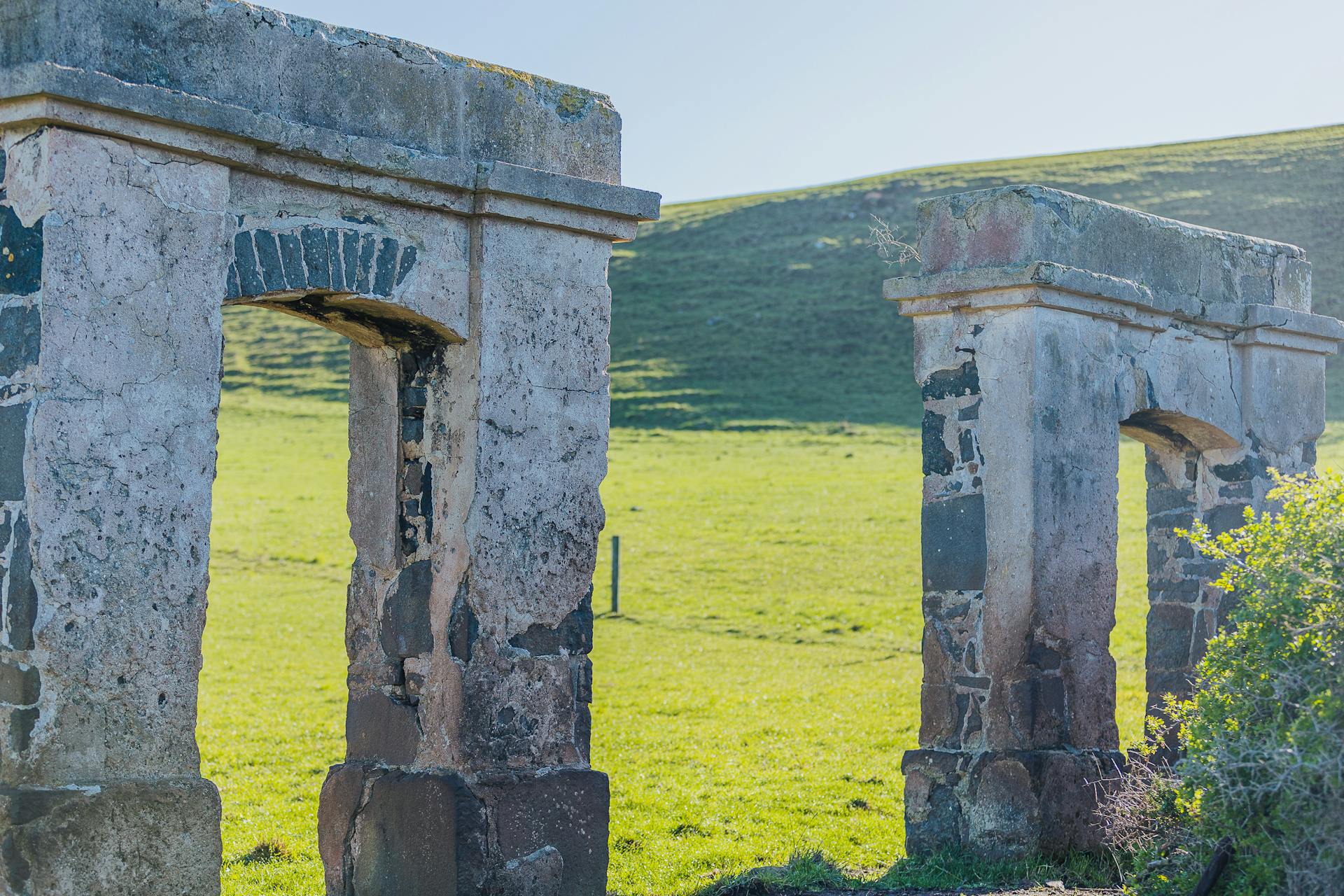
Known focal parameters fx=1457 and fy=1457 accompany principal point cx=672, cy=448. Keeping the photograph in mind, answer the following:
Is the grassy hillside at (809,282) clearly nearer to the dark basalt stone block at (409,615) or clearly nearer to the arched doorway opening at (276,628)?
the arched doorway opening at (276,628)

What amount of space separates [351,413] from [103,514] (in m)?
1.71

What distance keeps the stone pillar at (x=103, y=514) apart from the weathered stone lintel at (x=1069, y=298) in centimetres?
401

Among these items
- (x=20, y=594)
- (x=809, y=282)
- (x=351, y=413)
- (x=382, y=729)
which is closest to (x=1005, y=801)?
(x=382, y=729)

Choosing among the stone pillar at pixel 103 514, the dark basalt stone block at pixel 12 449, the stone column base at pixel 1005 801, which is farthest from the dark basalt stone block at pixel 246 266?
the stone column base at pixel 1005 801

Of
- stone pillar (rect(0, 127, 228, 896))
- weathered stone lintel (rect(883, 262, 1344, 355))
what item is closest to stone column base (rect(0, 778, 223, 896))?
stone pillar (rect(0, 127, 228, 896))

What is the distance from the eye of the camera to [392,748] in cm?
599

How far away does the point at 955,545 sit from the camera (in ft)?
24.7

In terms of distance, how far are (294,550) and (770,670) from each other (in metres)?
7.52

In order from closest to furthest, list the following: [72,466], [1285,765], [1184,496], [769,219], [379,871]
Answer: [72,466], [1285,765], [379,871], [1184,496], [769,219]

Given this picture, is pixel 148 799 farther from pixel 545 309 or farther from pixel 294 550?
pixel 294 550

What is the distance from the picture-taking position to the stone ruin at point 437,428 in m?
4.65

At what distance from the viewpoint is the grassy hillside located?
31.6 m

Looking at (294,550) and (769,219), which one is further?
(769,219)

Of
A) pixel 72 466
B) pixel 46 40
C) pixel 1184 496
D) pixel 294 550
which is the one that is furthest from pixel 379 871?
pixel 294 550
